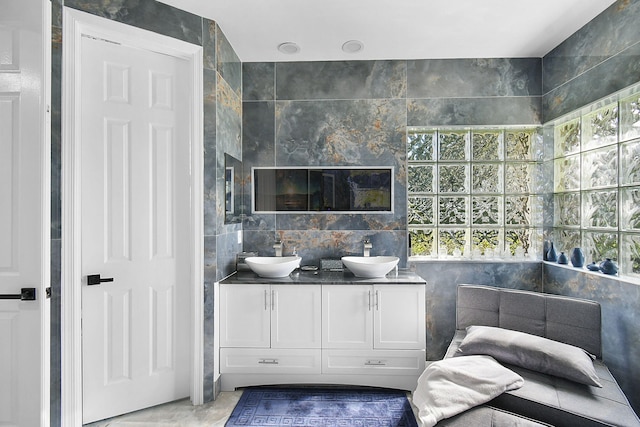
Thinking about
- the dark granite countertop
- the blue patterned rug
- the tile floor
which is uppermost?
the dark granite countertop

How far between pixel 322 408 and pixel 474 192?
225cm

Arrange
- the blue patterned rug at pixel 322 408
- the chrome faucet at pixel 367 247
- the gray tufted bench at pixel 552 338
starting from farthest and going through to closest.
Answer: the chrome faucet at pixel 367 247, the blue patterned rug at pixel 322 408, the gray tufted bench at pixel 552 338

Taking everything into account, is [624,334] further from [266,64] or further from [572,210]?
[266,64]

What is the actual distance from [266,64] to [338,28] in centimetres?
86

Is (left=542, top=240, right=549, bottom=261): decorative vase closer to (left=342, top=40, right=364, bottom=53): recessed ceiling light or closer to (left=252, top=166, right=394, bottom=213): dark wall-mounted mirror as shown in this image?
(left=252, top=166, right=394, bottom=213): dark wall-mounted mirror

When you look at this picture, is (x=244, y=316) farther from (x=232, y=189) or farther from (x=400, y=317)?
(x=400, y=317)

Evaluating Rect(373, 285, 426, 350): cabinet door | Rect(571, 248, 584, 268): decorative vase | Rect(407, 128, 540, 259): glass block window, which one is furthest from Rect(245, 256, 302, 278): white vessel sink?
Rect(571, 248, 584, 268): decorative vase

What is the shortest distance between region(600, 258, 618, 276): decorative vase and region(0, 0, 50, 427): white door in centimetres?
343

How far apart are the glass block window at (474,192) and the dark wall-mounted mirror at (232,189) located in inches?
61.2

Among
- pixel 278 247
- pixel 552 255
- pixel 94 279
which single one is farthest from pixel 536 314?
pixel 94 279

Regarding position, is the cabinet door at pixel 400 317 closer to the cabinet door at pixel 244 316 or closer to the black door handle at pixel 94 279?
the cabinet door at pixel 244 316

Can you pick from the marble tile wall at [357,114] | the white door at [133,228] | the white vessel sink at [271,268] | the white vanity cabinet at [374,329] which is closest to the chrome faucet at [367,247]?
the marble tile wall at [357,114]

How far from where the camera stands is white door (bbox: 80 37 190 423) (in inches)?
86.8

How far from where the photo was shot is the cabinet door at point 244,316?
2676mm
